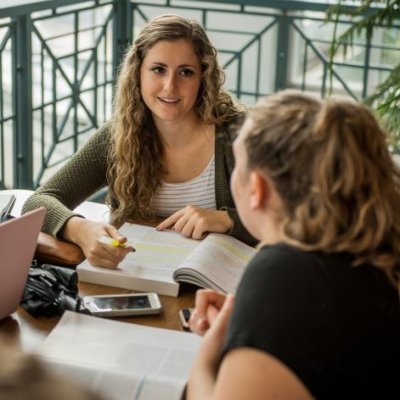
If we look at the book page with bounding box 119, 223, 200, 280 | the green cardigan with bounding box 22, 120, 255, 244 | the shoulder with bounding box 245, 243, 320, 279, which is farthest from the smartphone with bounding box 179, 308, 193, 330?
the green cardigan with bounding box 22, 120, 255, 244

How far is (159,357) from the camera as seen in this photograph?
1.53m

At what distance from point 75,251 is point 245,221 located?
765 millimetres

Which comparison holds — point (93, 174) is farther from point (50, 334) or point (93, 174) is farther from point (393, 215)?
point (393, 215)

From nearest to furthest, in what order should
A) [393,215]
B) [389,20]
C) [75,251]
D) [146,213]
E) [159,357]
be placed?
1. [393,215]
2. [159,357]
3. [75,251]
4. [146,213]
5. [389,20]

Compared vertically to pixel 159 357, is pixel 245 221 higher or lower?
higher

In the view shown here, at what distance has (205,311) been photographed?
1529 mm

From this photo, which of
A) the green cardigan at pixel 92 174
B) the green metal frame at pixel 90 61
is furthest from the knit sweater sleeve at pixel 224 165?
the green metal frame at pixel 90 61

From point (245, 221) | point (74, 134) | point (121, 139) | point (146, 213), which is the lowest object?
point (74, 134)

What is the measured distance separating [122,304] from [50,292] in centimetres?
15

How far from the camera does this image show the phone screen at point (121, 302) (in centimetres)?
172

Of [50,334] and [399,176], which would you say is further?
[50,334]

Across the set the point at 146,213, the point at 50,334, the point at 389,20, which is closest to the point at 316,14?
the point at 389,20

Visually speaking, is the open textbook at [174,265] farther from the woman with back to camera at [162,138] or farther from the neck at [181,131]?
the neck at [181,131]

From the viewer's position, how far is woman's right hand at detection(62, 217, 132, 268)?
190cm
